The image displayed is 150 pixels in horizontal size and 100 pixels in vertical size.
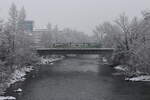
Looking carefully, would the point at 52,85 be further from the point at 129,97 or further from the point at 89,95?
the point at 129,97

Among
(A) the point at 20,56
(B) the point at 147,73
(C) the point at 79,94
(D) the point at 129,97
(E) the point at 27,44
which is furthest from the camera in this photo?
(E) the point at 27,44

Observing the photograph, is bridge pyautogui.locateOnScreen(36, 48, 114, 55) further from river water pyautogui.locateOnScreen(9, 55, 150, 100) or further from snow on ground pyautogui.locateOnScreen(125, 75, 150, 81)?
snow on ground pyautogui.locateOnScreen(125, 75, 150, 81)

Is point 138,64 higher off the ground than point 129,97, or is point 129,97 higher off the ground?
point 138,64

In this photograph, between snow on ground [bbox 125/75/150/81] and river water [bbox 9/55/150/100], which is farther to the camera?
snow on ground [bbox 125/75/150/81]

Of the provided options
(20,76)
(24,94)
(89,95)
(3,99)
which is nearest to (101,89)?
(89,95)

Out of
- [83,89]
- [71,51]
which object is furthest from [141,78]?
[71,51]

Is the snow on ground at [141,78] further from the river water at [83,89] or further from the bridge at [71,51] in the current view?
the bridge at [71,51]

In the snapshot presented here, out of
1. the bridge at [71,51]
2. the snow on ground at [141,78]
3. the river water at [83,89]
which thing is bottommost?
the river water at [83,89]

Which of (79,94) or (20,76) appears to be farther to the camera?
(20,76)

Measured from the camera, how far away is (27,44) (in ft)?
222

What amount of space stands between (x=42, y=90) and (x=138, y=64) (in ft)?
66.6

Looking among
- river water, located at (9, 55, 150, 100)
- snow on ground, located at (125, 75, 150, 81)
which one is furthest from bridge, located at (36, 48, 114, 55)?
snow on ground, located at (125, 75, 150, 81)

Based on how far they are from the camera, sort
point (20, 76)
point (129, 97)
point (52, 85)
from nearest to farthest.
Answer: point (129, 97), point (52, 85), point (20, 76)

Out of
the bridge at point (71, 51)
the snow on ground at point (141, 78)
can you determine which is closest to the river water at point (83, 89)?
the snow on ground at point (141, 78)
